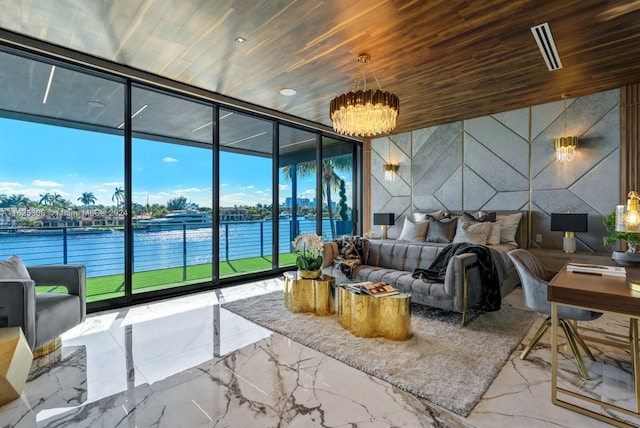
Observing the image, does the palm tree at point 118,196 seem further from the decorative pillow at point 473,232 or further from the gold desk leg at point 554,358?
the decorative pillow at point 473,232

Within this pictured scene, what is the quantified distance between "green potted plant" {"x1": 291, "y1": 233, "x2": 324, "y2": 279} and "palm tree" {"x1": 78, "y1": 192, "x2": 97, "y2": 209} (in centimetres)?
289

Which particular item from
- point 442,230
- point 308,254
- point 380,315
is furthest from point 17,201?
point 442,230

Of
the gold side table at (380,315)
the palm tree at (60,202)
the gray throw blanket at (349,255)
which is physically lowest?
the gold side table at (380,315)

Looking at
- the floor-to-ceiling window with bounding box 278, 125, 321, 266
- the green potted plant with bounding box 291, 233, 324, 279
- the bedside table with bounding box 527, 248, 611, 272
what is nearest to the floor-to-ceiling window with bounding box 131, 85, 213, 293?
the floor-to-ceiling window with bounding box 278, 125, 321, 266

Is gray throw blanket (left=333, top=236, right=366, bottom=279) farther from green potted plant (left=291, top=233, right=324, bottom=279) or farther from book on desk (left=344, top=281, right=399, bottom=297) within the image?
book on desk (left=344, top=281, right=399, bottom=297)

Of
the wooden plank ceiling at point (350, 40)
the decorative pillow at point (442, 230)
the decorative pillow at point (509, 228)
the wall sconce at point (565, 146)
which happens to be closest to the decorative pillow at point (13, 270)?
the wooden plank ceiling at point (350, 40)

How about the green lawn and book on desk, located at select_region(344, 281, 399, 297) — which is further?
the green lawn

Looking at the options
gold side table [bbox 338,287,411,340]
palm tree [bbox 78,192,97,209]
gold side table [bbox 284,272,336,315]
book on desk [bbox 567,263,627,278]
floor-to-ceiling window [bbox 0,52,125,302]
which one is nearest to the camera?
book on desk [bbox 567,263,627,278]

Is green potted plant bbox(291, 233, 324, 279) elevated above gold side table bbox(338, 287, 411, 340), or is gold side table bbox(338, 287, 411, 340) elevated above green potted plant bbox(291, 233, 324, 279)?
green potted plant bbox(291, 233, 324, 279)

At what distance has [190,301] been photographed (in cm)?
397

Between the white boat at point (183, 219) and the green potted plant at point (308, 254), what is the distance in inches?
89.5

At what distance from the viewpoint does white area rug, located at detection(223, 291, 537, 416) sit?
2.02 metres

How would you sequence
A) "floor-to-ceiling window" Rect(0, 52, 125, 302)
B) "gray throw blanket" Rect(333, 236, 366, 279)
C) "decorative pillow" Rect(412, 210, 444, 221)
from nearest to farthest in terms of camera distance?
1. "floor-to-ceiling window" Rect(0, 52, 125, 302)
2. "gray throw blanket" Rect(333, 236, 366, 279)
3. "decorative pillow" Rect(412, 210, 444, 221)

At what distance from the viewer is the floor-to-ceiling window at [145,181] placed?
3.72 metres
